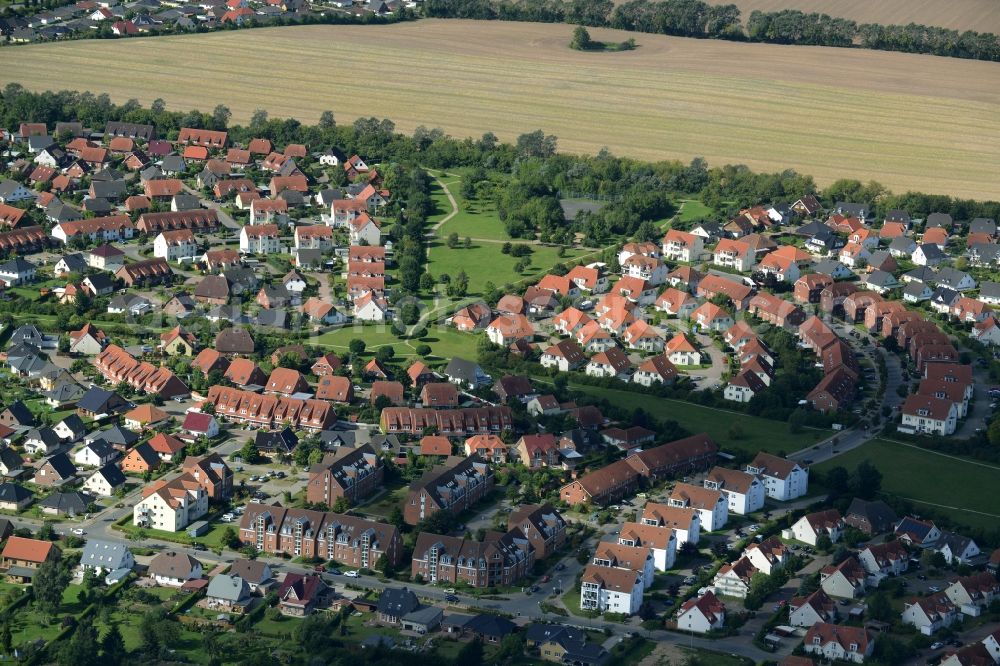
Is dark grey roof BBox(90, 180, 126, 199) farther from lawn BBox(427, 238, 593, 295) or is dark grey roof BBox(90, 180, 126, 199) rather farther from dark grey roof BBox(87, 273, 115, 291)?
lawn BBox(427, 238, 593, 295)

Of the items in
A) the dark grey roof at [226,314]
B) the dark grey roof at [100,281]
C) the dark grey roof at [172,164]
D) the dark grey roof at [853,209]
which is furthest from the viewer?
the dark grey roof at [172,164]

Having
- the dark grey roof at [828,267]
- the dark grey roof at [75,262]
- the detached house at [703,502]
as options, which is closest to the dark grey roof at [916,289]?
the dark grey roof at [828,267]

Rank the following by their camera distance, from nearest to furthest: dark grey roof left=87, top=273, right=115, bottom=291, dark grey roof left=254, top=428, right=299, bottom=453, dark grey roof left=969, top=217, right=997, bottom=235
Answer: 1. dark grey roof left=254, top=428, right=299, bottom=453
2. dark grey roof left=87, top=273, right=115, bottom=291
3. dark grey roof left=969, top=217, right=997, bottom=235

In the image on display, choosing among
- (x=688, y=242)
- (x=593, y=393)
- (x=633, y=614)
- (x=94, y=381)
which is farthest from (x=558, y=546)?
(x=688, y=242)

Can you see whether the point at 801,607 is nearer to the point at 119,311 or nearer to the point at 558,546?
the point at 558,546

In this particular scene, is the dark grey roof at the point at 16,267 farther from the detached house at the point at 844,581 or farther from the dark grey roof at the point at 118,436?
the detached house at the point at 844,581

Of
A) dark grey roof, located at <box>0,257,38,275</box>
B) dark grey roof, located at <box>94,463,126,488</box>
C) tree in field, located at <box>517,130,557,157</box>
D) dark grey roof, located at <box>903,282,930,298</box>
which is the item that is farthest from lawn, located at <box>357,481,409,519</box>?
tree in field, located at <box>517,130,557,157</box>
